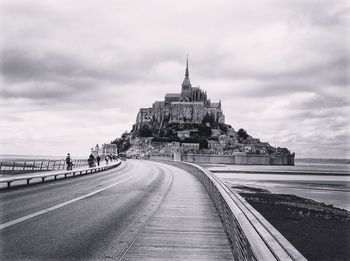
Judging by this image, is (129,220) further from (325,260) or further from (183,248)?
(325,260)

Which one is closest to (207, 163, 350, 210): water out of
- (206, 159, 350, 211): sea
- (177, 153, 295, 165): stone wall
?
(206, 159, 350, 211): sea

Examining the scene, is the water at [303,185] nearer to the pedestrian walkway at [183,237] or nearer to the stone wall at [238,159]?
the pedestrian walkway at [183,237]

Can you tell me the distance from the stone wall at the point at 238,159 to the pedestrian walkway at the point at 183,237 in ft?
380

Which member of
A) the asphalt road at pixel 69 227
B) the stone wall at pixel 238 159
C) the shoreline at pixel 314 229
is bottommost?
the shoreline at pixel 314 229

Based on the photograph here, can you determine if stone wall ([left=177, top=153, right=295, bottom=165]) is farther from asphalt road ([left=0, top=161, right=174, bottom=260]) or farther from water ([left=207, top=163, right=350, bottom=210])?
asphalt road ([left=0, top=161, right=174, bottom=260])

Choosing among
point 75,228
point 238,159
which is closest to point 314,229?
point 75,228

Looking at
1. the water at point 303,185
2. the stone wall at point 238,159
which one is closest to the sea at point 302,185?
the water at point 303,185

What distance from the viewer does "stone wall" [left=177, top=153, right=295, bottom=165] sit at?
13632 cm

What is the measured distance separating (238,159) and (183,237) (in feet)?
482

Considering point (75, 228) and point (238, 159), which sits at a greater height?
point (238, 159)

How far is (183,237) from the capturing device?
25.5 feet

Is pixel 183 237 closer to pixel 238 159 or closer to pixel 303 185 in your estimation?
pixel 303 185

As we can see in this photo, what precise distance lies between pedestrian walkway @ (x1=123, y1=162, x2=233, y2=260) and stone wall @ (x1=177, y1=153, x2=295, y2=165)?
116 meters

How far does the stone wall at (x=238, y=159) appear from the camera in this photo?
136 metres
